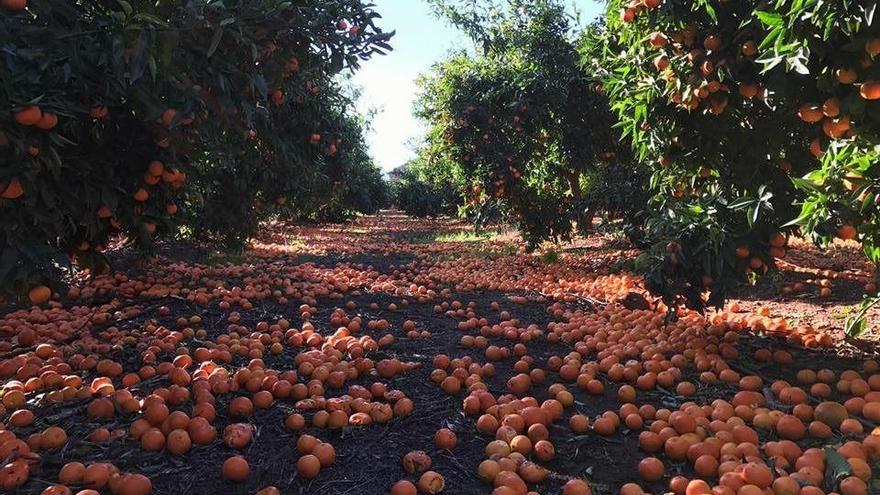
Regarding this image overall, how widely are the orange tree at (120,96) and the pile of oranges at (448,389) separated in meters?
0.75

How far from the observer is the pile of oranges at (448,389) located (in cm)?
247

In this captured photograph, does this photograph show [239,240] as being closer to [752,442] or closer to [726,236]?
[726,236]

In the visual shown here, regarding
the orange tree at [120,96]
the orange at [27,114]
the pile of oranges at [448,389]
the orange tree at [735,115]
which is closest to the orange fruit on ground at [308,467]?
the pile of oranges at [448,389]

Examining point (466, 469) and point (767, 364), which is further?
point (767, 364)

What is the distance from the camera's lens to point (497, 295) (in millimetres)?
6609

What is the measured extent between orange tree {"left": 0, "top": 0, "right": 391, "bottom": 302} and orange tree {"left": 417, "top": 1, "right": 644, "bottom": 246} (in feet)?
20.0

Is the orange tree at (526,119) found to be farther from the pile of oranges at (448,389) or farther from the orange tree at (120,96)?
the orange tree at (120,96)

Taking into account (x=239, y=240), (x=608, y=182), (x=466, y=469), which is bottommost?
(x=466, y=469)

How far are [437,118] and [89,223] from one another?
31.7 ft

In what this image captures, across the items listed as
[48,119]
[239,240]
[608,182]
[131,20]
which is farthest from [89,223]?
[608,182]

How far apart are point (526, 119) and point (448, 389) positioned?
278 inches

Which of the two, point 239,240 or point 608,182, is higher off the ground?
point 608,182

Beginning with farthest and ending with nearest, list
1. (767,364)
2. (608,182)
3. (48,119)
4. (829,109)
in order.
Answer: (608,182) < (767,364) < (829,109) < (48,119)

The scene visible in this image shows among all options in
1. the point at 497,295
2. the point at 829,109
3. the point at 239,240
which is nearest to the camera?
the point at 829,109
